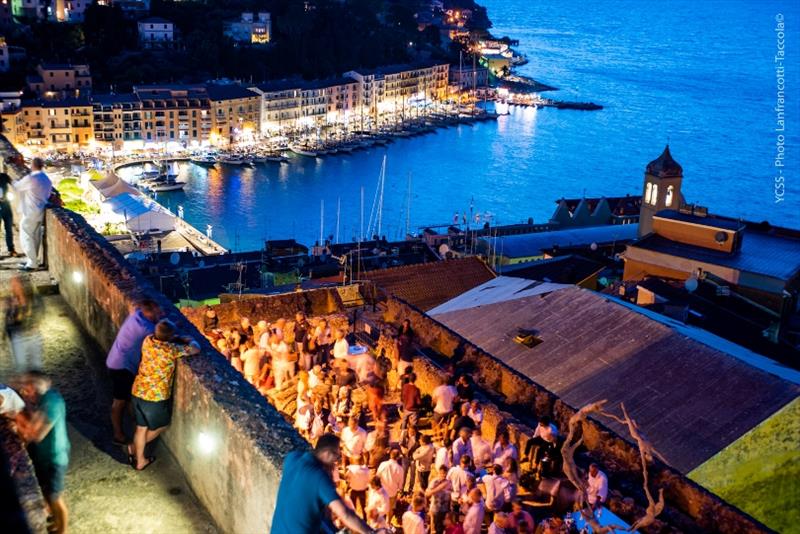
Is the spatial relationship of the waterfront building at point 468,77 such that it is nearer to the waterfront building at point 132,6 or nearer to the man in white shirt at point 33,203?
the waterfront building at point 132,6

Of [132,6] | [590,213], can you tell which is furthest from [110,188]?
[132,6]

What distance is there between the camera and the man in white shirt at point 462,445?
505cm

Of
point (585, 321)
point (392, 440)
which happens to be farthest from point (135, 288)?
point (585, 321)

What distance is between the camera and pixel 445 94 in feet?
252

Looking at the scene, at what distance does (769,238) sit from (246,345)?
1440 centimetres

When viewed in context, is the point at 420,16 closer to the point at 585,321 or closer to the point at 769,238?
the point at 769,238

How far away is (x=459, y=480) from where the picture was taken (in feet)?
15.7

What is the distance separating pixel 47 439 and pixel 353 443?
2.28 metres

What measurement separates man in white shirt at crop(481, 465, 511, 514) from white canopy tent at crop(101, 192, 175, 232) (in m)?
26.0

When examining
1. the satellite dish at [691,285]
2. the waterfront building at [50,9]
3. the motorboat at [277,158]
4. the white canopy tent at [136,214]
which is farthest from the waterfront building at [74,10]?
the satellite dish at [691,285]

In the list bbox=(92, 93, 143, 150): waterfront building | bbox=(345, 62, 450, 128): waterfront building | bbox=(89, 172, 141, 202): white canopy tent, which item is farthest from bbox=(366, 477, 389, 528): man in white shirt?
bbox=(345, 62, 450, 128): waterfront building

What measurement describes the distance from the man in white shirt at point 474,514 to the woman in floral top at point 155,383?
66.2 inches

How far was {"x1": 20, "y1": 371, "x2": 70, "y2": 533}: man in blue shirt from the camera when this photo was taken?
2949 millimetres

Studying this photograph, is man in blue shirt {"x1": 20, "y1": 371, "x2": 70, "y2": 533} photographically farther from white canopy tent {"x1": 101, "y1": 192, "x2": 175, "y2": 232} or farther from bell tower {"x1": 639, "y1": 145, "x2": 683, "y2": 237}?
white canopy tent {"x1": 101, "y1": 192, "x2": 175, "y2": 232}
